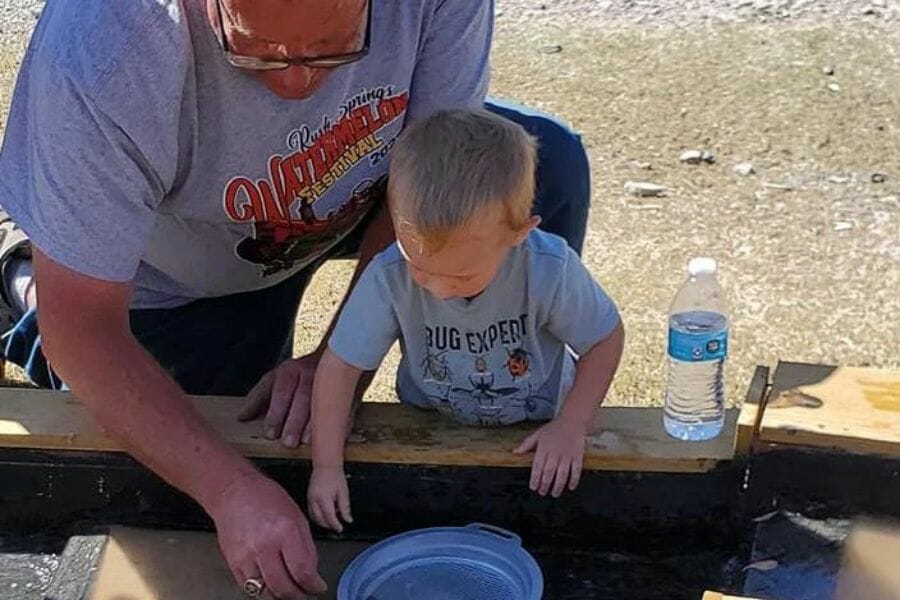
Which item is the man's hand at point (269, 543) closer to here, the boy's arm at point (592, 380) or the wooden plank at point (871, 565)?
the boy's arm at point (592, 380)

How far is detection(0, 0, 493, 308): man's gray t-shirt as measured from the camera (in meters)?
2.04

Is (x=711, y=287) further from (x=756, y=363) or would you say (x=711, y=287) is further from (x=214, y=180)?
(x=756, y=363)

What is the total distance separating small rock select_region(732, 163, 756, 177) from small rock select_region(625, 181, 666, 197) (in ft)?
0.72

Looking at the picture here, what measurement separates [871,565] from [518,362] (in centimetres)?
57

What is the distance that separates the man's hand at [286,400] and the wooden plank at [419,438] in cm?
2

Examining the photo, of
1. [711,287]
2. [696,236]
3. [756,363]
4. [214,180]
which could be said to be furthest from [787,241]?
[214,180]

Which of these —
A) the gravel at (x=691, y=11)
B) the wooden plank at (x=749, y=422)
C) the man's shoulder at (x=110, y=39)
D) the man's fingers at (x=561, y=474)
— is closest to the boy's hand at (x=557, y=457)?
the man's fingers at (x=561, y=474)

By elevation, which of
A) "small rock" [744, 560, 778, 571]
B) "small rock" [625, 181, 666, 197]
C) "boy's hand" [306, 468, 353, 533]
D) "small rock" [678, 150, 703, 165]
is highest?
"boy's hand" [306, 468, 353, 533]

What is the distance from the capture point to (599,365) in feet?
7.18

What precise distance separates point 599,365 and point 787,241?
1767 mm

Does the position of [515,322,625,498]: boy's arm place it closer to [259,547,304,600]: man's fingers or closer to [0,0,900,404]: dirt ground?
[259,547,304,600]: man's fingers

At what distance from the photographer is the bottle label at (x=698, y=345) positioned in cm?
218

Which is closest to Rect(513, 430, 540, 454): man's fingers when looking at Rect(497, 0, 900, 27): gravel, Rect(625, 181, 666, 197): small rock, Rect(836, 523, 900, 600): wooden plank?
Rect(836, 523, 900, 600): wooden plank

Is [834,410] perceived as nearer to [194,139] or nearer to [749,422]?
[749,422]
